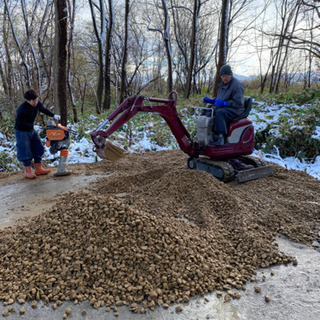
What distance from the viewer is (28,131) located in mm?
5137

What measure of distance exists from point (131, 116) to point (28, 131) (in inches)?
85.8

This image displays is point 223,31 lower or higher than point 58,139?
higher

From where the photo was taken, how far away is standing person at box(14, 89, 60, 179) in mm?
4930

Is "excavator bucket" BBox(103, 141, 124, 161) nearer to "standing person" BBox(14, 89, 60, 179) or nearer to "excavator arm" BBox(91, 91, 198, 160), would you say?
"excavator arm" BBox(91, 91, 198, 160)

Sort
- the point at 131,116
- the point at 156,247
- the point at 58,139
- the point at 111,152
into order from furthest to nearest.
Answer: the point at 58,139, the point at 111,152, the point at 131,116, the point at 156,247

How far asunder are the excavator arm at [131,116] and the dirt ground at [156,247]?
909 millimetres

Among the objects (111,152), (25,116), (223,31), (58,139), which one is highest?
(223,31)

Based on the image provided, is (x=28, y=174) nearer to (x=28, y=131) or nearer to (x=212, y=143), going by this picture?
(x=28, y=131)

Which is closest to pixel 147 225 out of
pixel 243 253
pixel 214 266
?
pixel 214 266

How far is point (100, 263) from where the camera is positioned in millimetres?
2387

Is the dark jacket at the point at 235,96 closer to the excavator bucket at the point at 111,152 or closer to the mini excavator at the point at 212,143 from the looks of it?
the mini excavator at the point at 212,143

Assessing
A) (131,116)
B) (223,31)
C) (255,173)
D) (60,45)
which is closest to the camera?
(131,116)

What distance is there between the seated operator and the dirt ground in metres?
1.05

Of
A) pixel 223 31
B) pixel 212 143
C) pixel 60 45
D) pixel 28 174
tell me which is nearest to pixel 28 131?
pixel 28 174
